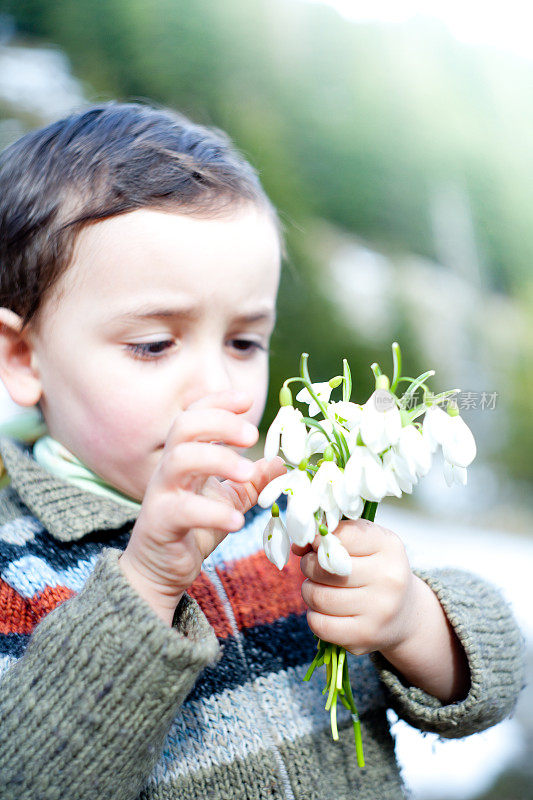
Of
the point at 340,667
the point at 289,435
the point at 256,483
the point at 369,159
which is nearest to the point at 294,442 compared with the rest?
the point at 289,435

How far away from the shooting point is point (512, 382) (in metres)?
2.85

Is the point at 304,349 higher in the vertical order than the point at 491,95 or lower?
lower

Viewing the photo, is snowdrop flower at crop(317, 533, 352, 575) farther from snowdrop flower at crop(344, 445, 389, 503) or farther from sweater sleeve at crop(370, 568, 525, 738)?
sweater sleeve at crop(370, 568, 525, 738)

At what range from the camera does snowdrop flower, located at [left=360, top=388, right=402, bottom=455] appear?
1.61 ft

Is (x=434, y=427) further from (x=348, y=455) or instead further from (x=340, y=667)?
(x=340, y=667)

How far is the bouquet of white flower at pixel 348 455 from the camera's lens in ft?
1.63

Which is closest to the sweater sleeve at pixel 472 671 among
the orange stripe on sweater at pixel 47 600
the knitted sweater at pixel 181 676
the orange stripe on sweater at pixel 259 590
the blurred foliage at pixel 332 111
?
the knitted sweater at pixel 181 676

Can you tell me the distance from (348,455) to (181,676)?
22 centimetres

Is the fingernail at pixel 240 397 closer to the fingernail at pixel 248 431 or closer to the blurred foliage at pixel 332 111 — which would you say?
the fingernail at pixel 248 431

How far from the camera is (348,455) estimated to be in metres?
0.54

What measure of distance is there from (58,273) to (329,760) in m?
0.61

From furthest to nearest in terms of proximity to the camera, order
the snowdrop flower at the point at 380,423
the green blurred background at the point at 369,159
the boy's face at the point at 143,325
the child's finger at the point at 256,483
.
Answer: the green blurred background at the point at 369,159
the boy's face at the point at 143,325
the child's finger at the point at 256,483
the snowdrop flower at the point at 380,423

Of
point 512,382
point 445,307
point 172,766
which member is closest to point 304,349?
point 445,307

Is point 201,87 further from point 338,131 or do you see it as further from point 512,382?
point 512,382
